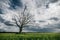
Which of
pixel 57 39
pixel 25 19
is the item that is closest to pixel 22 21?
pixel 25 19

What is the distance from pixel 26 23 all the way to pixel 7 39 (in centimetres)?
2765

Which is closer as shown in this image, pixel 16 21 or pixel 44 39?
pixel 44 39

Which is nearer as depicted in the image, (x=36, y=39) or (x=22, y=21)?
(x=36, y=39)

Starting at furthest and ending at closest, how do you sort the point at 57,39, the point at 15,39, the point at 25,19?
the point at 25,19
the point at 57,39
the point at 15,39

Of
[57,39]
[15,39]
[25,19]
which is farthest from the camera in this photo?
[25,19]

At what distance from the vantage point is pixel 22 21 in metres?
42.0

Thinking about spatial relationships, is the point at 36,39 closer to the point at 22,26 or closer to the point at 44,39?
the point at 44,39

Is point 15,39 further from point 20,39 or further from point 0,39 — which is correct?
point 0,39

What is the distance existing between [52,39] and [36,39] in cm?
156

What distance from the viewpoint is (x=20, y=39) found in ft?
47.4

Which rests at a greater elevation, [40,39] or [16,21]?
[16,21]

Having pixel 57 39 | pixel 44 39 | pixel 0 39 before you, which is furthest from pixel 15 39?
pixel 57 39

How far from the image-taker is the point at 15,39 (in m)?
14.2

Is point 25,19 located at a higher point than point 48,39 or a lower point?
higher
